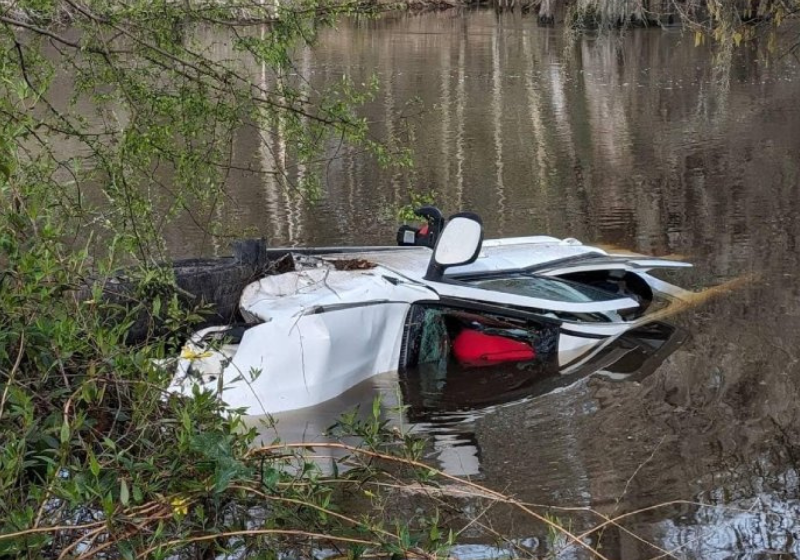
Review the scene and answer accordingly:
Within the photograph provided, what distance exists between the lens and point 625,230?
1394 cm

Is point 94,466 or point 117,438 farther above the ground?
point 94,466

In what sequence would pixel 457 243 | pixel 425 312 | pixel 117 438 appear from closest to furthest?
pixel 117 438
pixel 457 243
pixel 425 312

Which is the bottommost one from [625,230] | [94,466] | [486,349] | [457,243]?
[625,230]

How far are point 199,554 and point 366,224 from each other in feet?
35.8

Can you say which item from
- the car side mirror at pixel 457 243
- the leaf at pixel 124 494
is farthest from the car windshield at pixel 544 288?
the leaf at pixel 124 494

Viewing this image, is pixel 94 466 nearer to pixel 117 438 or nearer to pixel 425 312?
pixel 117 438

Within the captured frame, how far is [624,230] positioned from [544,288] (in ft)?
17.6

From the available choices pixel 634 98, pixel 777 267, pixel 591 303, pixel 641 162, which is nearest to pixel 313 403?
pixel 591 303

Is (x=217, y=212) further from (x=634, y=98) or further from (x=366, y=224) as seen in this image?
(x=634, y=98)

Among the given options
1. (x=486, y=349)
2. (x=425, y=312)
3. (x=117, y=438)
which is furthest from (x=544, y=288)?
(x=117, y=438)

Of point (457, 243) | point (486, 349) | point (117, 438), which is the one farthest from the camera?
point (486, 349)

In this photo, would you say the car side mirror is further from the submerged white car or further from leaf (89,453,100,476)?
leaf (89,453,100,476)

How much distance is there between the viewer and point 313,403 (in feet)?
25.4

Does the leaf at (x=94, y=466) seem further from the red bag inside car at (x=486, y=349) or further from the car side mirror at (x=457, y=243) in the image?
the red bag inside car at (x=486, y=349)
